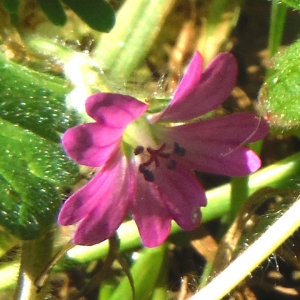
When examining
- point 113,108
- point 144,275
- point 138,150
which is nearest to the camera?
point 113,108

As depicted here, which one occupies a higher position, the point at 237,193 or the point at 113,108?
the point at 113,108

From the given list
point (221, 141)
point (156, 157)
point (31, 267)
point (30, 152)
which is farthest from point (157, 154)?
point (31, 267)

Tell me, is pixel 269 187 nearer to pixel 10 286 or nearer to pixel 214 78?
pixel 214 78

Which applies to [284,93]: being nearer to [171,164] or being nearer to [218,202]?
[171,164]

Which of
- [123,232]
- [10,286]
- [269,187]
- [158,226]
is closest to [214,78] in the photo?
[158,226]

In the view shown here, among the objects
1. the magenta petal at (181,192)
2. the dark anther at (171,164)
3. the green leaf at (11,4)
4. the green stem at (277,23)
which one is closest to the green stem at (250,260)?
the magenta petal at (181,192)

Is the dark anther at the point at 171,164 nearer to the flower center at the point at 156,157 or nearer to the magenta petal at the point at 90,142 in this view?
the flower center at the point at 156,157
